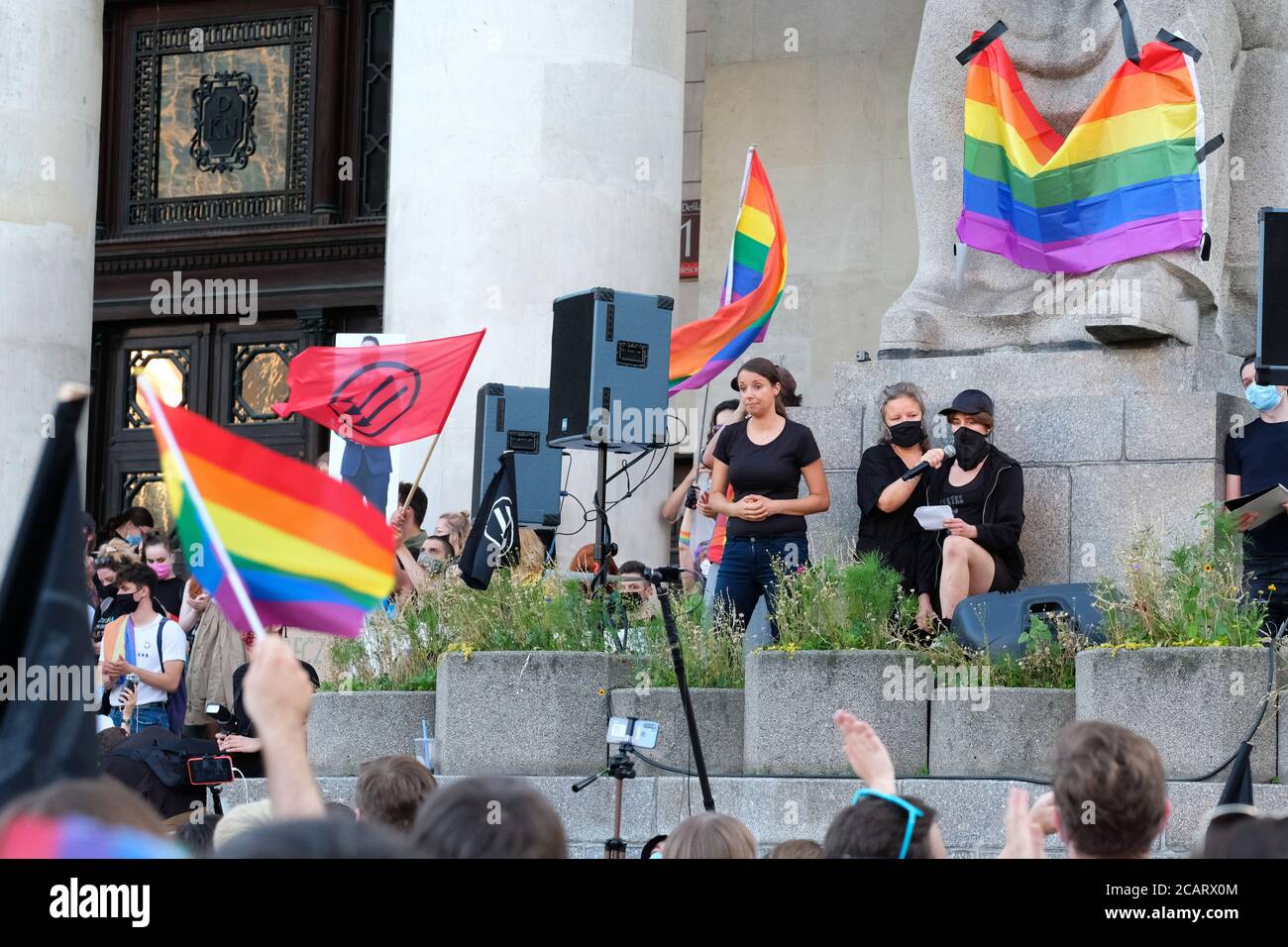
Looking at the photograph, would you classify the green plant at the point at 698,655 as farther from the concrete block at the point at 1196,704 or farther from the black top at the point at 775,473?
the concrete block at the point at 1196,704

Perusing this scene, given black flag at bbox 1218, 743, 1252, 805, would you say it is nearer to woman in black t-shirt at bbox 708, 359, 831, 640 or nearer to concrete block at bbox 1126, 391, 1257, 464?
concrete block at bbox 1126, 391, 1257, 464

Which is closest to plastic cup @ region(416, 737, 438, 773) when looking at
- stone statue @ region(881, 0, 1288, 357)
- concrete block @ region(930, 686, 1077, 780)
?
concrete block @ region(930, 686, 1077, 780)

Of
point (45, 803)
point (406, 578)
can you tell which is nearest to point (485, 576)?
point (406, 578)

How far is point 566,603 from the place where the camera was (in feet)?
35.6

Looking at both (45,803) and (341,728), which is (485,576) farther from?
(45,803)

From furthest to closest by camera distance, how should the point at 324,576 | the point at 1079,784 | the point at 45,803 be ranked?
1. the point at 324,576
2. the point at 1079,784
3. the point at 45,803

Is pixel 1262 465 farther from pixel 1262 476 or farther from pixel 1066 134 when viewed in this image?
pixel 1066 134

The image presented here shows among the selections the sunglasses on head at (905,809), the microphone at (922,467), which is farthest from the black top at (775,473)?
the sunglasses on head at (905,809)

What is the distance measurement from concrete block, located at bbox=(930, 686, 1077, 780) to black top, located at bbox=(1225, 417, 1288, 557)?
62.6 inches

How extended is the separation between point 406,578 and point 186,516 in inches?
308

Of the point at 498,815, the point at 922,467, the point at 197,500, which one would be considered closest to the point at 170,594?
the point at 922,467

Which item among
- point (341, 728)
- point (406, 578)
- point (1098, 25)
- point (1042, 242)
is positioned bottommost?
point (341, 728)

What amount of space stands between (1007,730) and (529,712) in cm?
235

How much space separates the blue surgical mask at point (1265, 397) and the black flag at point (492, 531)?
13.2ft
